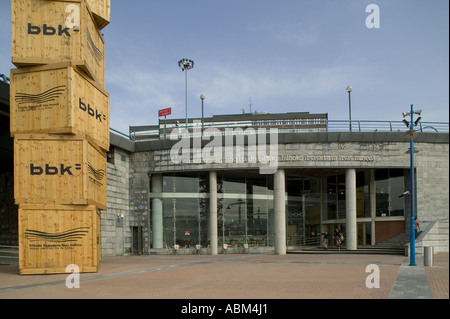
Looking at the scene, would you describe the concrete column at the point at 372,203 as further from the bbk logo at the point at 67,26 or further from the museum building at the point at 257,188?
the bbk logo at the point at 67,26

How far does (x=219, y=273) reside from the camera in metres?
15.9

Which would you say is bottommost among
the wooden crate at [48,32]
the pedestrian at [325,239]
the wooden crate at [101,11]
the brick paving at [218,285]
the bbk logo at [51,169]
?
the pedestrian at [325,239]

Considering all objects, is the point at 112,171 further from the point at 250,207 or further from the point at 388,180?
the point at 388,180

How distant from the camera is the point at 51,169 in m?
16.4

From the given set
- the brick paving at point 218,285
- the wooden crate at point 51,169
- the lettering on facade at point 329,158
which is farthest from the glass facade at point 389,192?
the wooden crate at point 51,169

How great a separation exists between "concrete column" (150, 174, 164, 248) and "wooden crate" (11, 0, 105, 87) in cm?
1506

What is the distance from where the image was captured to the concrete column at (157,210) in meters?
30.8

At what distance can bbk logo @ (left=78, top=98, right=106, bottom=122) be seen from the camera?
56.6 ft

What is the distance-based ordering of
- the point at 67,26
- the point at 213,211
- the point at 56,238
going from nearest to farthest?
the point at 56,238, the point at 67,26, the point at 213,211

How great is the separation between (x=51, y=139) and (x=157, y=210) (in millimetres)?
15351

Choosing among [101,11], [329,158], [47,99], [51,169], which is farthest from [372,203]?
[47,99]

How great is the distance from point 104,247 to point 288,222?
13575mm

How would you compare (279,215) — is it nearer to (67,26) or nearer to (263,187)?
(263,187)

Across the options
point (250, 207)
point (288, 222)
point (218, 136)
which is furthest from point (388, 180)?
point (218, 136)
